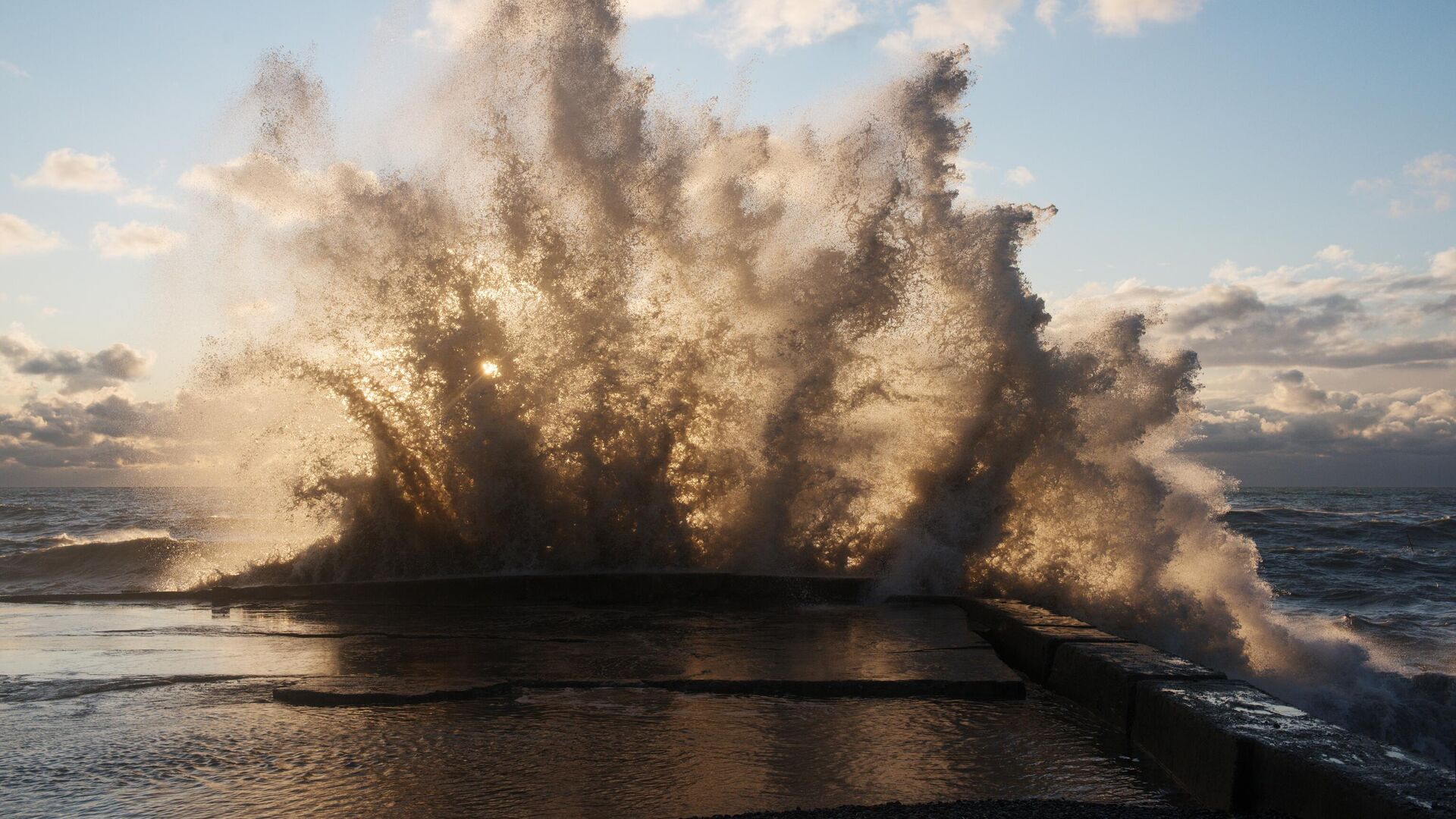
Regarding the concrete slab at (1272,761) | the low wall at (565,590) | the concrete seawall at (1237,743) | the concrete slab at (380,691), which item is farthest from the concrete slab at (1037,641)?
the concrete slab at (380,691)

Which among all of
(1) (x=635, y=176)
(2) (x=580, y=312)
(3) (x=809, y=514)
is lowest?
(3) (x=809, y=514)

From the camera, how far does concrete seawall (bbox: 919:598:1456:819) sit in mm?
2463

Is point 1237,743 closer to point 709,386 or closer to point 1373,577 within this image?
point 709,386

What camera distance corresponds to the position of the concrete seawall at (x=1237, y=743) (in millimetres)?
2463

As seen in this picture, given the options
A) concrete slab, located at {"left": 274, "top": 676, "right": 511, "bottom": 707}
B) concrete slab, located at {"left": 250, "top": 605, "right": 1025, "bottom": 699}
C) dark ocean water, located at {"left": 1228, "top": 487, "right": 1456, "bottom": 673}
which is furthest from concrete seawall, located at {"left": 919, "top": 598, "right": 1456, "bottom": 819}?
dark ocean water, located at {"left": 1228, "top": 487, "right": 1456, "bottom": 673}

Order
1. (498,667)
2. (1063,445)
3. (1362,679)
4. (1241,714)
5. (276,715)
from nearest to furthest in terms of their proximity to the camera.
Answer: (1241,714)
(276,715)
(498,667)
(1362,679)
(1063,445)

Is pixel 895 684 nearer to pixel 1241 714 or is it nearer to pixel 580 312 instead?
pixel 1241 714

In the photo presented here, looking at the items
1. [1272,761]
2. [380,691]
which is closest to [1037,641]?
[1272,761]

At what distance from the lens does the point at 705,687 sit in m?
4.23

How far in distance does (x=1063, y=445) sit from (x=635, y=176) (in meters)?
4.64

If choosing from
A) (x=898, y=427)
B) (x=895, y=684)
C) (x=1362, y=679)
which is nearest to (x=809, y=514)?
(x=898, y=427)

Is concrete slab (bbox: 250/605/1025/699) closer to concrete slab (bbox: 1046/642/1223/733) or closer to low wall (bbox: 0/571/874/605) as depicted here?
concrete slab (bbox: 1046/642/1223/733)

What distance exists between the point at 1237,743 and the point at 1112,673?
43.2 inches

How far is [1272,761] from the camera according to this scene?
9.01 feet
